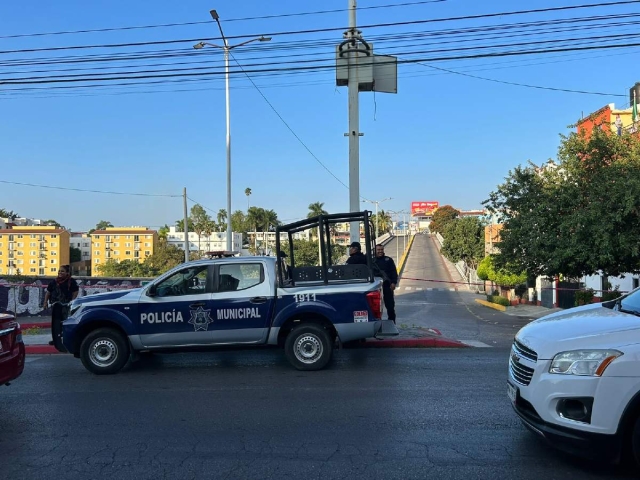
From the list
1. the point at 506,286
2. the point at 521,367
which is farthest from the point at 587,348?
the point at 506,286

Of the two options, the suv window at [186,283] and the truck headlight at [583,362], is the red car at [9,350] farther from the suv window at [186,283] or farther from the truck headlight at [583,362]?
the truck headlight at [583,362]

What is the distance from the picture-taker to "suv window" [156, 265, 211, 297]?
885 centimetres

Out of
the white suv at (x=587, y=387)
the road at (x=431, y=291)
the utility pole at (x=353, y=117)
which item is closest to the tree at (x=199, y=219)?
the road at (x=431, y=291)

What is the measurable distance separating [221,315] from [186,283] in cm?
78

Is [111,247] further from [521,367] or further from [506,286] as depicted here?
[521,367]

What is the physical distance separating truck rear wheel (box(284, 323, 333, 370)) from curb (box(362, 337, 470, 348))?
2482 millimetres

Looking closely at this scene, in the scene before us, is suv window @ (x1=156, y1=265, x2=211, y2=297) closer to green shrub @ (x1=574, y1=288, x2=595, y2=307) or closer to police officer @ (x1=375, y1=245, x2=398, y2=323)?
police officer @ (x1=375, y1=245, x2=398, y2=323)

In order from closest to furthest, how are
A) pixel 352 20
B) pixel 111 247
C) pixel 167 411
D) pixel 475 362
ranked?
pixel 167 411, pixel 475 362, pixel 352 20, pixel 111 247

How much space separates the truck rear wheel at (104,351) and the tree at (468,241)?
5933 cm

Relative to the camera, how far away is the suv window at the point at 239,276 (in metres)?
8.87

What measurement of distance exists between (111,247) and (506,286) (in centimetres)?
7009

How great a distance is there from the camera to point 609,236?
16656 millimetres

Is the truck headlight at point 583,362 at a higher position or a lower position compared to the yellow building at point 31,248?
lower

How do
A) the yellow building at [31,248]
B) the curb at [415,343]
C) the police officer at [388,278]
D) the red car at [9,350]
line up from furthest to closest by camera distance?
1. the yellow building at [31,248]
2. the police officer at [388,278]
3. the curb at [415,343]
4. the red car at [9,350]
